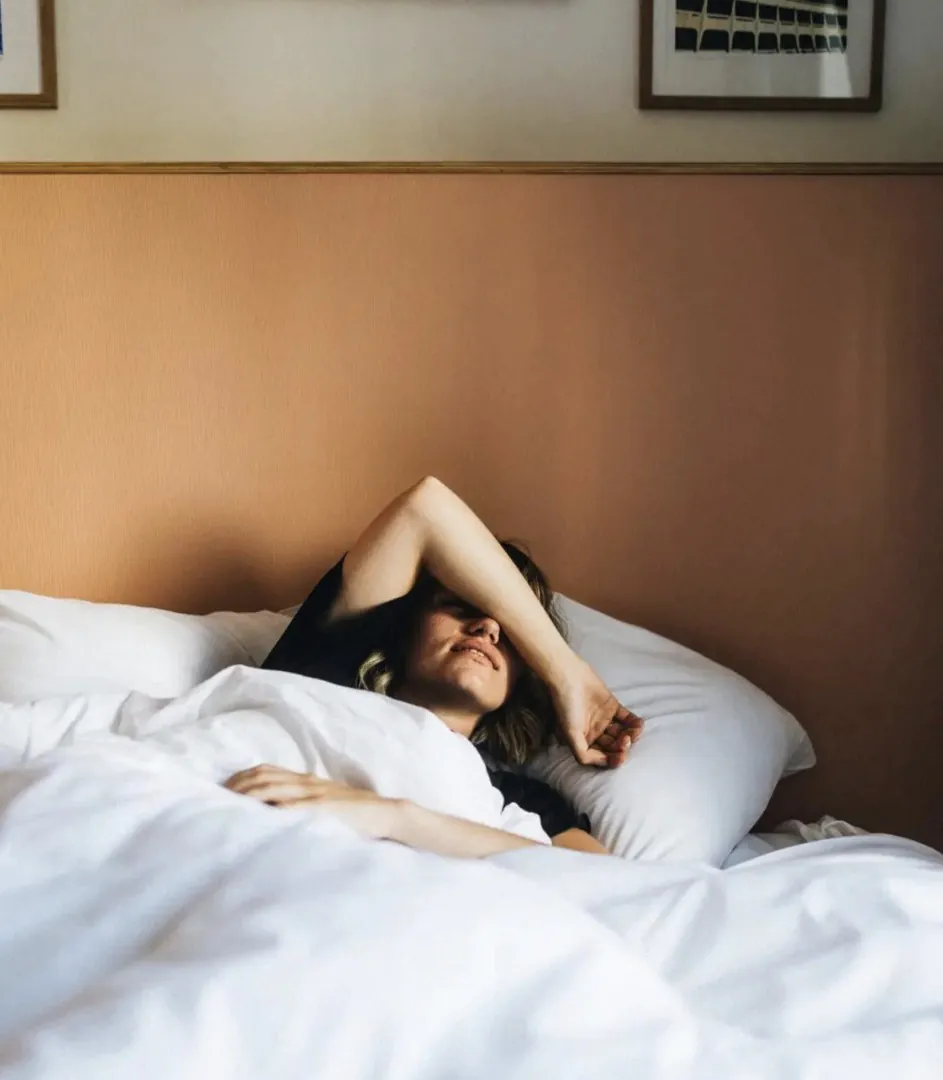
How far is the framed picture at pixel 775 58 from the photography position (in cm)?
183

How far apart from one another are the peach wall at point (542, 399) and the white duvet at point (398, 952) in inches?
28.1

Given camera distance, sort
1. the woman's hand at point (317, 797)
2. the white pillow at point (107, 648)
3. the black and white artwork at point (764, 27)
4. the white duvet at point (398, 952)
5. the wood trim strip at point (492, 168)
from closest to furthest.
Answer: the white duvet at point (398, 952), the woman's hand at point (317, 797), the white pillow at point (107, 648), the wood trim strip at point (492, 168), the black and white artwork at point (764, 27)

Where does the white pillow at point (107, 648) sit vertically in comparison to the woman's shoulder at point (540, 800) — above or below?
above

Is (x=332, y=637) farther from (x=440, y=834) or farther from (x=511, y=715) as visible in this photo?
(x=440, y=834)

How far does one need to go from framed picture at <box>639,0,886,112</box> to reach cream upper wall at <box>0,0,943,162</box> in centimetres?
3

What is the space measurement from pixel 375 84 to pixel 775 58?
25.6 inches

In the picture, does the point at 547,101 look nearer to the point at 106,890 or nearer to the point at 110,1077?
the point at 106,890

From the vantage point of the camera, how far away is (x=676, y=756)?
4.88 feet

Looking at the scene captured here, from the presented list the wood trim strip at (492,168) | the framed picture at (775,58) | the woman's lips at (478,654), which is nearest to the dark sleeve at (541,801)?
the woman's lips at (478,654)

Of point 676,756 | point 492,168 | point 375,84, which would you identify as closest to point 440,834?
point 676,756

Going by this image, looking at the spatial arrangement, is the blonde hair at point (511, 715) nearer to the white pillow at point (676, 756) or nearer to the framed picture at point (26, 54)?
the white pillow at point (676, 756)

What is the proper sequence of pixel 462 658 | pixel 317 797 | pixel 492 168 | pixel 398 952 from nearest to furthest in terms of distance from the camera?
1. pixel 398 952
2. pixel 317 797
3. pixel 462 658
4. pixel 492 168

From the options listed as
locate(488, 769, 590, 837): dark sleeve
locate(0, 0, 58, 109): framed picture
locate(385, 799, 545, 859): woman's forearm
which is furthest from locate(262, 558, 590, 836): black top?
locate(0, 0, 58, 109): framed picture

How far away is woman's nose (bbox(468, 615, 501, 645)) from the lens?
58.1 inches
